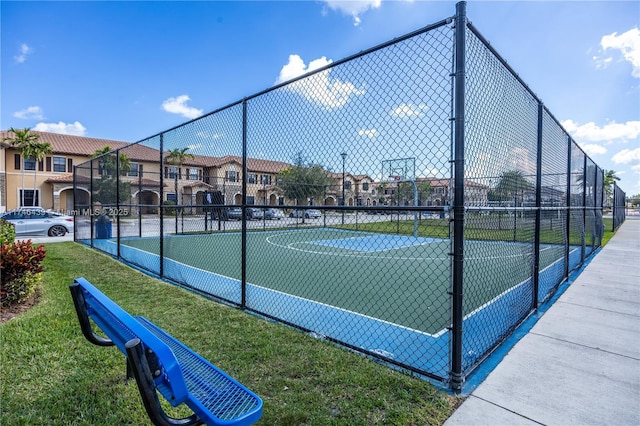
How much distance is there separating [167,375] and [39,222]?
1626 cm

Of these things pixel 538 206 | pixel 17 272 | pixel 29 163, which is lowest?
pixel 17 272

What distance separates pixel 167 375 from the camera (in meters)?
1.47

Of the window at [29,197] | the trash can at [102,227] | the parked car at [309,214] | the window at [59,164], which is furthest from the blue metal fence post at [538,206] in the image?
the window at [59,164]

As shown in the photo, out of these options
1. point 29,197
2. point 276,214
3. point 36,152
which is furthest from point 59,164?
point 276,214

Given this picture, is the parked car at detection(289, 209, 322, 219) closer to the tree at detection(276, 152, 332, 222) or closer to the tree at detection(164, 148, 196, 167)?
the tree at detection(276, 152, 332, 222)

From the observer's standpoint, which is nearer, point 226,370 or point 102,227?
point 226,370

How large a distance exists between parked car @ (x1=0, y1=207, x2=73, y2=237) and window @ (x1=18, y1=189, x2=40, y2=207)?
2319 centimetres

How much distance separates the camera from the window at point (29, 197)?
31.6 metres

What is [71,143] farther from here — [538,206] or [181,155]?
[538,206]

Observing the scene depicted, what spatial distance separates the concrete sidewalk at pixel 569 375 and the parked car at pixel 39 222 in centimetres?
1672

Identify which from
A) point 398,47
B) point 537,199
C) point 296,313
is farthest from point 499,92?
point 296,313

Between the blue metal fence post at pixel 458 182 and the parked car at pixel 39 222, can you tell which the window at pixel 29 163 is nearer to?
the parked car at pixel 39 222

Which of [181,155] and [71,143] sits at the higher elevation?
[71,143]

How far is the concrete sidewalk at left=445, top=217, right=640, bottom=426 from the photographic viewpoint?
7.56 feet
